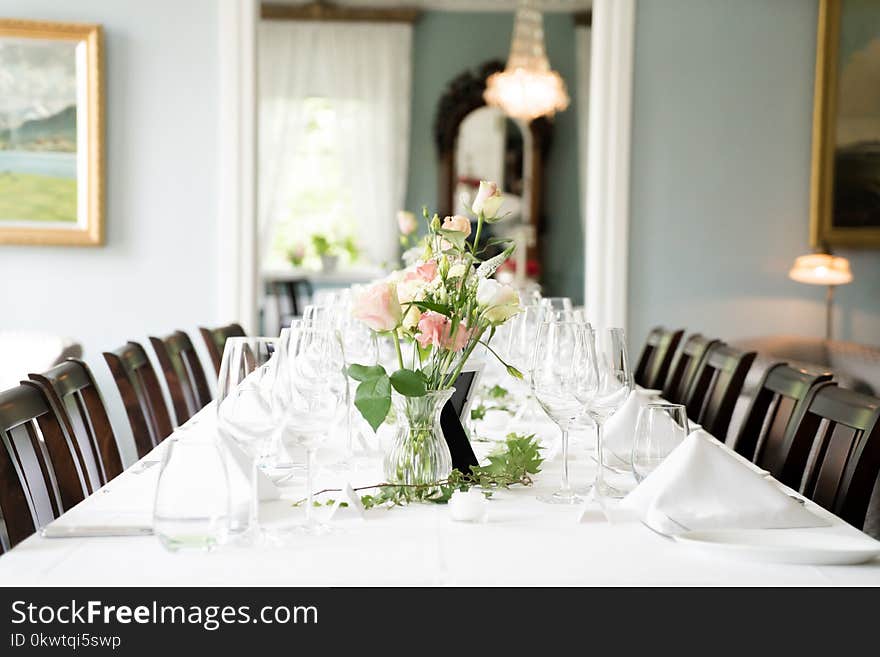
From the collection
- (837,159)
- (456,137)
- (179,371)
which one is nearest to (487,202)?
(179,371)

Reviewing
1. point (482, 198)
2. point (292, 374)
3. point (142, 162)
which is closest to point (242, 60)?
point (142, 162)

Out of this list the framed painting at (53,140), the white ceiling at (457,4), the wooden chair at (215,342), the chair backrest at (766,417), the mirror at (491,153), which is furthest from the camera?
the mirror at (491,153)

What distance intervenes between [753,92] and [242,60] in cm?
242

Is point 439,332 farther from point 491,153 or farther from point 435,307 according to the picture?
point 491,153

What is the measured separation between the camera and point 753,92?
15.8 ft

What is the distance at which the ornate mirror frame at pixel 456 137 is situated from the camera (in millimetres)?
8391

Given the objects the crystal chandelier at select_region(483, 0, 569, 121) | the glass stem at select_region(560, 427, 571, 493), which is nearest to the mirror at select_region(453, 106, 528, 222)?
the crystal chandelier at select_region(483, 0, 569, 121)

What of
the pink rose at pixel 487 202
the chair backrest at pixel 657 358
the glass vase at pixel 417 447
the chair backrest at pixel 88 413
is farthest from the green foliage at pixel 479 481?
the chair backrest at pixel 657 358

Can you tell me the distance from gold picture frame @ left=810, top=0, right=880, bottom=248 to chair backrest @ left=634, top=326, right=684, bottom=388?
1.72m

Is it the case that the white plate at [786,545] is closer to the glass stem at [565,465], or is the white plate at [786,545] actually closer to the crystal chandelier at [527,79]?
the glass stem at [565,465]

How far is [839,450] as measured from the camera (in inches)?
70.7

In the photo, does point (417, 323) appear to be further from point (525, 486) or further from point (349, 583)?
point (349, 583)

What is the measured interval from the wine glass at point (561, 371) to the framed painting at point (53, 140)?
3.52 meters
